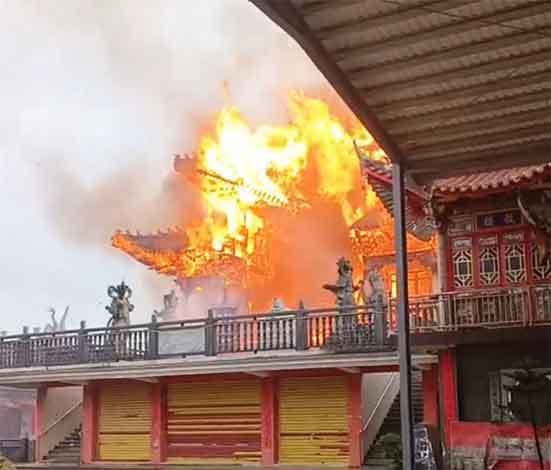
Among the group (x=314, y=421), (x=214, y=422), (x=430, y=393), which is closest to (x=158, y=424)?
(x=214, y=422)

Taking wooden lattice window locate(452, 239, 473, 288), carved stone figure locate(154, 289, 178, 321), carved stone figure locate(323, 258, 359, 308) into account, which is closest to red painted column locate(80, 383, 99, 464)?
carved stone figure locate(323, 258, 359, 308)

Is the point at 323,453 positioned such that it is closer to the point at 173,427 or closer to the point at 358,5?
the point at 173,427

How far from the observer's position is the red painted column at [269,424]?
17.0 m

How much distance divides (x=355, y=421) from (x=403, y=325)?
1124 cm

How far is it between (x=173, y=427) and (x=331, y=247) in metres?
11.3

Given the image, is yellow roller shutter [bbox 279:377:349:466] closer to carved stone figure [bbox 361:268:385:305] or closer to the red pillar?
carved stone figure [bbox 361:268:385:305]

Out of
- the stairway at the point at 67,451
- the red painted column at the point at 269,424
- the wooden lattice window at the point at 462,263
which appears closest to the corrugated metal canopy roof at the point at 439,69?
the wooden lattice window at the point at 462,263

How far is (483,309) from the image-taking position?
13461 mm

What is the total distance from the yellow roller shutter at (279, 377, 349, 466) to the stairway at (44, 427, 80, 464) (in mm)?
5195

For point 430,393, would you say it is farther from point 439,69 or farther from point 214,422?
point 439,69

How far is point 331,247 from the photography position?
28.0 m

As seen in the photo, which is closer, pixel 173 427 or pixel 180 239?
pixel 173 427

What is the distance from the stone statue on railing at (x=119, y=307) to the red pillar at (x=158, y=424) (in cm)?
197

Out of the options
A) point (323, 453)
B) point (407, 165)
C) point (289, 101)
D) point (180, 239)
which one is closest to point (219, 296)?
point (180, 239)
